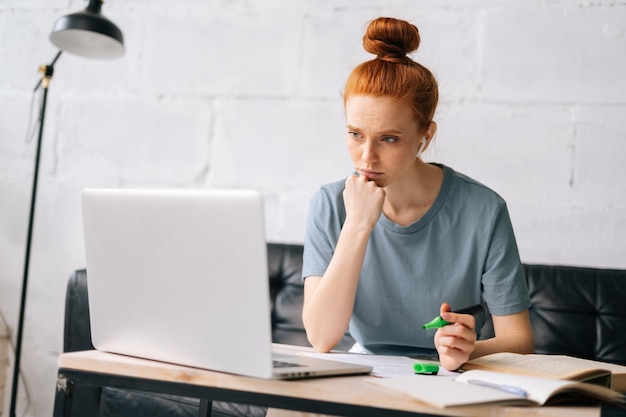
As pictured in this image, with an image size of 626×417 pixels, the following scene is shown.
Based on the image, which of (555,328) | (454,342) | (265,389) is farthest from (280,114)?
(265,389)

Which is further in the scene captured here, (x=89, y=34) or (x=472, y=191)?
(x=89, y=34)

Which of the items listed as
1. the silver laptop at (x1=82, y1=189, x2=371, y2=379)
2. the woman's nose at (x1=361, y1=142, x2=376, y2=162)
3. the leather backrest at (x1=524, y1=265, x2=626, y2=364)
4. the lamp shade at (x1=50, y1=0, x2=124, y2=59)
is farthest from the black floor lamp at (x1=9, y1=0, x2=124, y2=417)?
the leather backrest at (x1=524, y1=265, x2=626, y2=364)

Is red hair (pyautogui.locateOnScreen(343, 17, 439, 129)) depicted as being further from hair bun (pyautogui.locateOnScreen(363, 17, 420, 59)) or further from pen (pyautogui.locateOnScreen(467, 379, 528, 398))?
pen (pyautogui.locateOnScreen(467, 379, 528, 398))

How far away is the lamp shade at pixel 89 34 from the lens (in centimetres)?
197

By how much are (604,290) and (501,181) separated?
45 cm

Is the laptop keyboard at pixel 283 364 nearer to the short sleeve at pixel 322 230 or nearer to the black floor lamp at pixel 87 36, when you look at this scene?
the short sleeve at pixel 322 230

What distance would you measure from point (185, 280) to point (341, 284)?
0.48 metres

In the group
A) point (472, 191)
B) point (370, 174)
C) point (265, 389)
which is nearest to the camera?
point (265, 389)

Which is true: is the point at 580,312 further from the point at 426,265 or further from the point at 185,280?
the point at 185,280

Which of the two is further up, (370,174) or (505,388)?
(370,174)

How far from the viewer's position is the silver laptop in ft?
2.47

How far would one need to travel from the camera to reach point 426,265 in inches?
55.2

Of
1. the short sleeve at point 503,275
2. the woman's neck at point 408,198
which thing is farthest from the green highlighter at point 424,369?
the woman's neck at point 408,198

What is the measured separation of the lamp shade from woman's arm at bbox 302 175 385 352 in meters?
1.11
